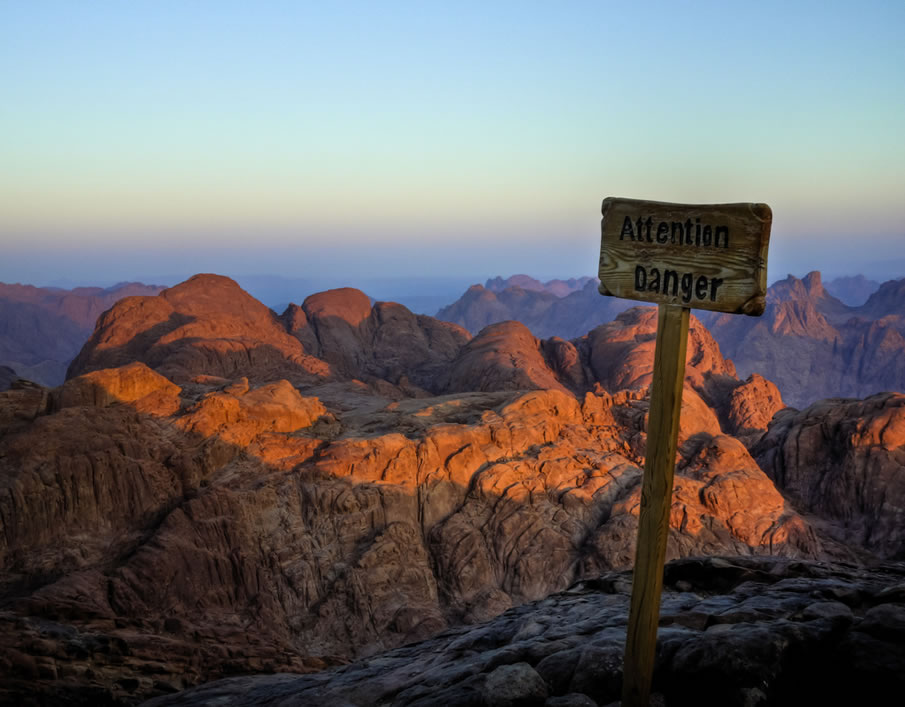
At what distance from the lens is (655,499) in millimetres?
5797

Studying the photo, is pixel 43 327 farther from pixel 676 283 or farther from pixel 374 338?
pixel 676 283

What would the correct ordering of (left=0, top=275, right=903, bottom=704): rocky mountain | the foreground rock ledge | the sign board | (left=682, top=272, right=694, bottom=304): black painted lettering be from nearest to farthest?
the sign board, (left=682, top=272, right=694, bottom=304): black painted lettering, the foreground rock ledge, (left=0, top=275, right=903, bottom=704): rocky mountain

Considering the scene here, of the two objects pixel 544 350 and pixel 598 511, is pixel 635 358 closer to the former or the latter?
pixel 544 350

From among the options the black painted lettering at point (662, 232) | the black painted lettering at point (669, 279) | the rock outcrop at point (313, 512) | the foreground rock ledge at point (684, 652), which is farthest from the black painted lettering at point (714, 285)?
the rock outcrop at point (313, 512)

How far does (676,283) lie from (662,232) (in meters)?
0.42

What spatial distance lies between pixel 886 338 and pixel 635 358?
65.3 meters

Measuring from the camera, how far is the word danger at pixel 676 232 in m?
5.37

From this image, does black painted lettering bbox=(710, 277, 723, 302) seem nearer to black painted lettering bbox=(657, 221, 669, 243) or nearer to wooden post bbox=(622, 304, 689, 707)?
wooden post bbox=(622, 304, 689, 707)

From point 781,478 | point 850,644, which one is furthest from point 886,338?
point 850,644

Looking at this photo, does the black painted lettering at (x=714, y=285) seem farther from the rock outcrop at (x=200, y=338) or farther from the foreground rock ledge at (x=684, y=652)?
the rock outcrop at (x=200, y=338)

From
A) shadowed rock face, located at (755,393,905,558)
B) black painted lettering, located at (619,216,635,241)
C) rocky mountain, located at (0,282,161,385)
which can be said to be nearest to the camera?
black painted lettering, located at (619,216,635,241)

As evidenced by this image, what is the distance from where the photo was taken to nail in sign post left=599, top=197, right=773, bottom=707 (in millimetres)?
5273

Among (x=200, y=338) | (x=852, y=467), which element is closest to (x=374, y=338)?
(x=200, y=338)

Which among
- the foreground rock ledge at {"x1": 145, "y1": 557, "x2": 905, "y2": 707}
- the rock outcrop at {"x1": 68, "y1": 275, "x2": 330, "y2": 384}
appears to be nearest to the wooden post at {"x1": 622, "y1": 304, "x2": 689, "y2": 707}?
the foreground rock ledge at {"x1": 145, "y1": 557, "x2": 905, "y2": 707}
